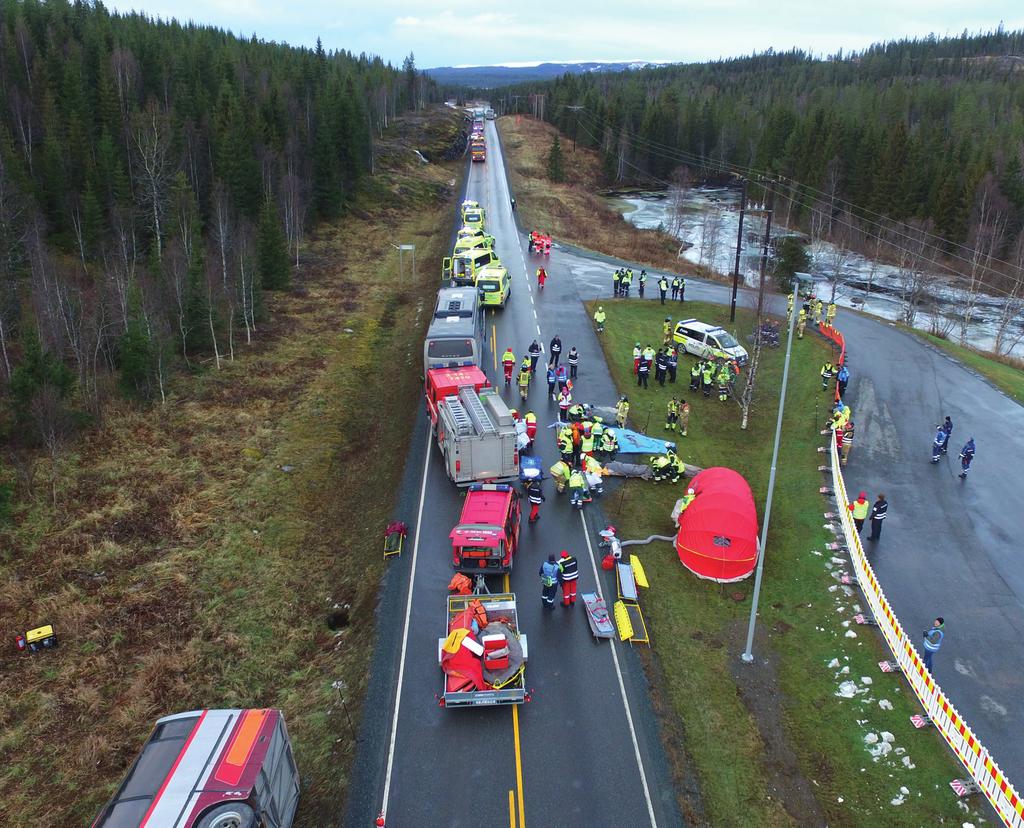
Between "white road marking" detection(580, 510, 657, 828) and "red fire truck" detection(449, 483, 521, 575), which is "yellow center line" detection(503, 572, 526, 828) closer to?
"white road marking" detection(580, 510, 657, 828)

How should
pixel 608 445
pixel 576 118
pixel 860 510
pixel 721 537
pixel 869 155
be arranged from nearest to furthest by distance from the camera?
pixel 721 537, pixel 860 510, pixel 608 445, pixel 869 155, pixel 576 118

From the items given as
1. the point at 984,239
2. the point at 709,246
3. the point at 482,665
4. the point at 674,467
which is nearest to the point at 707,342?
the point at 674,467

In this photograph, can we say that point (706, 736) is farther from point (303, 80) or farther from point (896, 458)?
point (303, 80)

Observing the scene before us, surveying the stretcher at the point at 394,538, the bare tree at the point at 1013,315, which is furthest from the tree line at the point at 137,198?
the bare tree at the point at 1013,315

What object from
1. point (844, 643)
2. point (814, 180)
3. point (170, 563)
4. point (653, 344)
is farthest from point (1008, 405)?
point (814, 180)

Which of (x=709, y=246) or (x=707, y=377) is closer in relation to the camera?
(x=707, y=377)

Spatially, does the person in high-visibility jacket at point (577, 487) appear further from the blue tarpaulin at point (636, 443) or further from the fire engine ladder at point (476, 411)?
the blue tarpaulin at point (636, 443)

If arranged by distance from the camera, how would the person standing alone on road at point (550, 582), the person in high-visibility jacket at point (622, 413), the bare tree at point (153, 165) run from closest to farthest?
the person standing alone on road at point (550, 582) → the person in high-visibility jacket at point (622, 413) → the bare tree at point (153, 165)

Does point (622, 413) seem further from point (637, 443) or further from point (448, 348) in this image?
point (448, 348)
